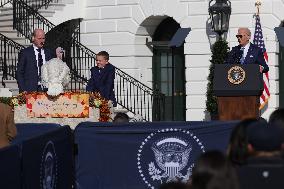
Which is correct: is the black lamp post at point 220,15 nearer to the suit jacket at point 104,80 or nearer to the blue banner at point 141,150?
the suit jacket at point 104,80

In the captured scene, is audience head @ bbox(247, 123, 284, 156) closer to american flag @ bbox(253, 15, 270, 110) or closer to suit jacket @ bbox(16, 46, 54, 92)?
suit jacket @ bbox(16, 46, 54, 92)

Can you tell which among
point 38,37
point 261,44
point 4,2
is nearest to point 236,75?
point 38,37

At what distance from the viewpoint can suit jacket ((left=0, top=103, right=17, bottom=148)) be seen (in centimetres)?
1258

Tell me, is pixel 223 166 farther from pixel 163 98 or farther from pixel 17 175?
pixel 163 98

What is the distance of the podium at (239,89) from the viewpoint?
17078 millimetres

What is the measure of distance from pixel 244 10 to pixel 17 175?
14.5m

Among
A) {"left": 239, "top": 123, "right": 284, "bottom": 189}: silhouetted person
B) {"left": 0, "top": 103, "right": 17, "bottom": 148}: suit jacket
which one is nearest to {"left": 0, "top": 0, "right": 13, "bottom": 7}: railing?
{"left": 0, "top": 103, "right": 17, "bottom": 148}: suit jacket

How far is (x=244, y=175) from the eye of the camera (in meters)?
7.52

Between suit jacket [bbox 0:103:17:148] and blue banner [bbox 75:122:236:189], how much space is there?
1.94m

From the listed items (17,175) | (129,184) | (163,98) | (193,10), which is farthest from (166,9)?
(17,175)

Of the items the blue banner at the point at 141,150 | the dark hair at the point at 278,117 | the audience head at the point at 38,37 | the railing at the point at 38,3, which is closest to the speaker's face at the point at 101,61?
the audience head at the point at 38,37

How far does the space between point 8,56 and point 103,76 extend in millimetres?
6337

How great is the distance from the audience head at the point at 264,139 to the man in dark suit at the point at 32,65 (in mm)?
11365

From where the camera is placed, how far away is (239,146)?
7605 mm
